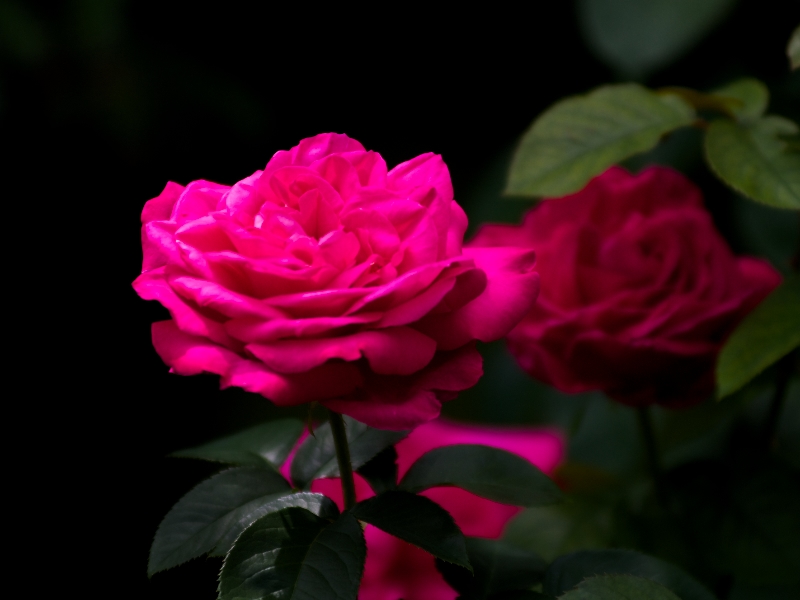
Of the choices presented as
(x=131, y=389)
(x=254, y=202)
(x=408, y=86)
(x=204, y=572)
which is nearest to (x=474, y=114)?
(x=408, y=86)

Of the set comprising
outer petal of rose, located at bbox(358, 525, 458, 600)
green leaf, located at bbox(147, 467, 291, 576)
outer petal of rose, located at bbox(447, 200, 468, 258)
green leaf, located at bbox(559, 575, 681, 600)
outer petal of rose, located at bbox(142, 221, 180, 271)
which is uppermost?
outer petal of rose, located at bbox(142, 221, 180, 271)

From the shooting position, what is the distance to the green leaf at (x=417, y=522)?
346 mm

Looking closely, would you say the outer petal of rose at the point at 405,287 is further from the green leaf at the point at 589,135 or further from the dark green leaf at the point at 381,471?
the green leaf at the point at 589,135

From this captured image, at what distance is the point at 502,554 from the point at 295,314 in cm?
18

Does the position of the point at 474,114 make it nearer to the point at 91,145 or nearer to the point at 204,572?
the point at 91,145

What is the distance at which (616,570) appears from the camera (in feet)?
1.38

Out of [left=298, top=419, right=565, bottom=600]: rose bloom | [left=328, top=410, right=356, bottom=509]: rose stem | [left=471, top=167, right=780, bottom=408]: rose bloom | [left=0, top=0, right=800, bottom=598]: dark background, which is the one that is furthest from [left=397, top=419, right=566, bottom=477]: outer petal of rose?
[left=0, top=0, right=800, bottom=598]: dark background

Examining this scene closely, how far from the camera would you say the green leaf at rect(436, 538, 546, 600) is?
40cm

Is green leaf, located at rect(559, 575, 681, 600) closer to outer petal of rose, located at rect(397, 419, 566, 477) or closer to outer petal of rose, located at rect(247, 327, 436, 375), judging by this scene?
outer petal of rose, located at rect(247, 327, 436, 375)

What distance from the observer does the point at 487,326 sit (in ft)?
1.15

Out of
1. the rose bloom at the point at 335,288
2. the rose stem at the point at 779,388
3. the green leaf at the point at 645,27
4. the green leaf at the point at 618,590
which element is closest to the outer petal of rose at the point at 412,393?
the rose bloom at the point at 335,288

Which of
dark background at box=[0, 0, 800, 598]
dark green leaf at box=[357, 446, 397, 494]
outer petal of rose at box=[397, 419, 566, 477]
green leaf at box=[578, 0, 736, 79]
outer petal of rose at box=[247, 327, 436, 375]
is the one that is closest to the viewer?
outer petal of rose at box=[247, 327, 436, 375]

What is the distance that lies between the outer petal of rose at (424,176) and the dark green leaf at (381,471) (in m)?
0.13

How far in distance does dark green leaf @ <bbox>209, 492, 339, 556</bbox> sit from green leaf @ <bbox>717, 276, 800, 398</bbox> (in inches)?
8.6
